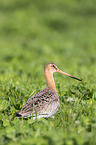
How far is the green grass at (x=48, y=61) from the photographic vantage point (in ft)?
12.0

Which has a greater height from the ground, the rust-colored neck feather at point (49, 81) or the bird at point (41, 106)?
the rust-colored neck feather at point (49, 81)

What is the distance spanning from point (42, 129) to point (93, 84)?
89.2 inches

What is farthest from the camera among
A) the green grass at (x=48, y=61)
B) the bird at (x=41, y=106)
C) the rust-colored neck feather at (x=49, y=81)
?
the rust-colored neck feather at (x=49, y=81)

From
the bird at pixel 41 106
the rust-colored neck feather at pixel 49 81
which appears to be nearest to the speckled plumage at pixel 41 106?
the bird at pixel 41 106

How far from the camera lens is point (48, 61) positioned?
33.9 ft

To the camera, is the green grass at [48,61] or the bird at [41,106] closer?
the green grass at [48,61]

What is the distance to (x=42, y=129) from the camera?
3.66 meters

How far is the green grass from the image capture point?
3668 mm

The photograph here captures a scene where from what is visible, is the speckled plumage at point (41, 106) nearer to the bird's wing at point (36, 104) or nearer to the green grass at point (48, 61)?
the bird's wing at point (36, 104)

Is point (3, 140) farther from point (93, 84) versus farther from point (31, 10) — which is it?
point (31, 10)

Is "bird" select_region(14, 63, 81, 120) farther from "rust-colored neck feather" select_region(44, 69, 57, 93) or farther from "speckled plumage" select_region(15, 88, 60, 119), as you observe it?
"rust-colored neck feather" select_region(44, 69, 57, 93)

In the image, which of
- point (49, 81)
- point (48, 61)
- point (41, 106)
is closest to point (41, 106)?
point (41, 106)

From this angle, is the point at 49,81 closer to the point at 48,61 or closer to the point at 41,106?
the point at 41,106

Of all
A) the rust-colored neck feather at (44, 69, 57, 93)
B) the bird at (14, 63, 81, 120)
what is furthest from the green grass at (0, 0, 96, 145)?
the rust-colored neck feather at (44, 69, 57, 93)
